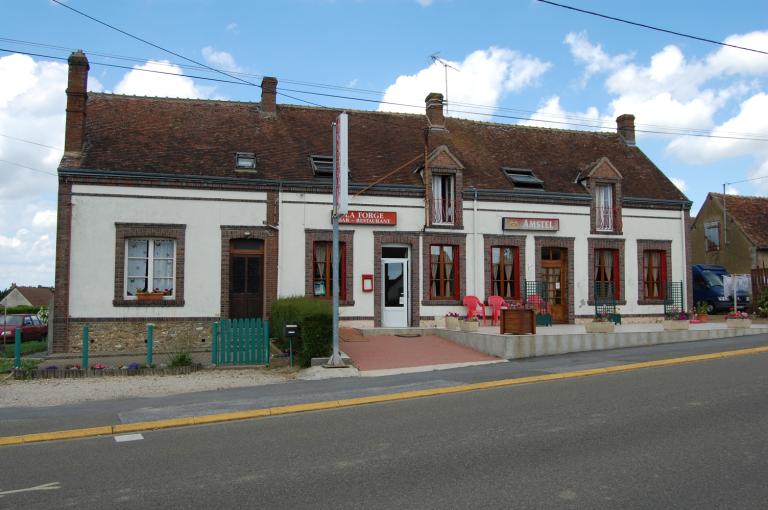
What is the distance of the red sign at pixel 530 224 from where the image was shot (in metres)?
20.5

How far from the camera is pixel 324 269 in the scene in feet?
63.5

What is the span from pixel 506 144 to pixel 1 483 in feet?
67.3

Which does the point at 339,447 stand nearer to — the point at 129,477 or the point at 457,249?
the point at 129,477

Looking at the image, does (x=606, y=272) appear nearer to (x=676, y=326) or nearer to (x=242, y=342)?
(x=676, y=326)

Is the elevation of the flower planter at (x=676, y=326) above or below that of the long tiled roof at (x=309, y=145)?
below

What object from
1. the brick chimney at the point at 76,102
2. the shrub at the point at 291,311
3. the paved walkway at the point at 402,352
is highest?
the brick chimney at the point at 76,102

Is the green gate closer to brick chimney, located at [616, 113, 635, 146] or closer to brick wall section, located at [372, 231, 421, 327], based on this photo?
brick wall section, located at [372, 231, 421, 327]

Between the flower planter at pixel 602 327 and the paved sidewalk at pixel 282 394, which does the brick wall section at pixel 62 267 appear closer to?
the paved sidewalk at pixel 282 394

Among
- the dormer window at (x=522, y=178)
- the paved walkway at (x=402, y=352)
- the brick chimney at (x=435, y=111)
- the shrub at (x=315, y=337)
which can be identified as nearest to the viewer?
the shrub at (x=315, y=337)

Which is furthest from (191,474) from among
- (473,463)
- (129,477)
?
(473,463)

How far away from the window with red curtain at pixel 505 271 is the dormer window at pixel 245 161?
26.2ft

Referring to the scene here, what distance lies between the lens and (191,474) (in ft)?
19.5

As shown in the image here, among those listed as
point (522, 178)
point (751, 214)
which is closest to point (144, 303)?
point (522, 178)

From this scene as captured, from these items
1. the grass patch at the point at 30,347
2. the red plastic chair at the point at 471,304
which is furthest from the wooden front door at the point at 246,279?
the grass patch at the point at 30,347
